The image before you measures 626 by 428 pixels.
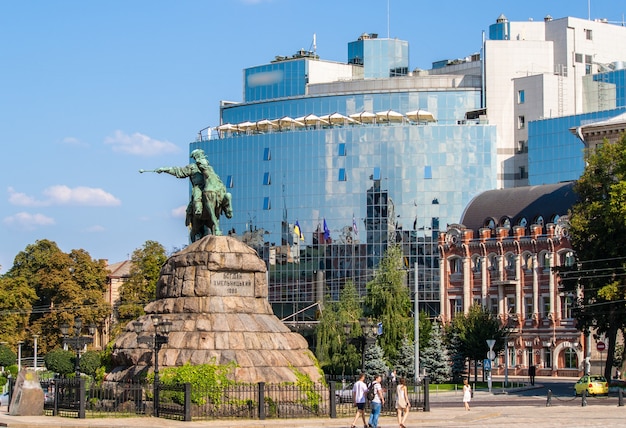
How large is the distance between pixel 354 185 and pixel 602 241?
191 ft

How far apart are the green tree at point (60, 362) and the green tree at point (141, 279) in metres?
9.77

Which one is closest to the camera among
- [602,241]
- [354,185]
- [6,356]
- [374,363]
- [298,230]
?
[602,241]

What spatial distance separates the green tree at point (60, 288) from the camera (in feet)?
372

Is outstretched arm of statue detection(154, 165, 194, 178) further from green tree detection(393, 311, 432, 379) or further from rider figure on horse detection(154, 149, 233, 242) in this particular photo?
green tree detection(393, 311, 432, 379)

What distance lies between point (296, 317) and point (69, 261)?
23128mm

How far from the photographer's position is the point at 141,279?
107750 mm

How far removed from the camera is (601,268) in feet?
Answer: 234

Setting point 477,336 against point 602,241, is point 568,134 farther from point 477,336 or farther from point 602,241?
point 602,241

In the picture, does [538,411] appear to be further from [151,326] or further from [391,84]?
[391,84]

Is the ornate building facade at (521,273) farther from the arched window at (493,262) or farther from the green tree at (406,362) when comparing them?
the green tree at (406,362)

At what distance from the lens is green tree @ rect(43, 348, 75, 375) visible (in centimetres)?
9575

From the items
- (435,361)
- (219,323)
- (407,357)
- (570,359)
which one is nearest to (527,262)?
(570,359)

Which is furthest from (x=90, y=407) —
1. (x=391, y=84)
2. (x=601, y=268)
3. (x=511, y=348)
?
(x=391, y=84)

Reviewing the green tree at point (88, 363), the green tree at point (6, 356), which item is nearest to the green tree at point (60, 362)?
the green tree at point (88, 363)
